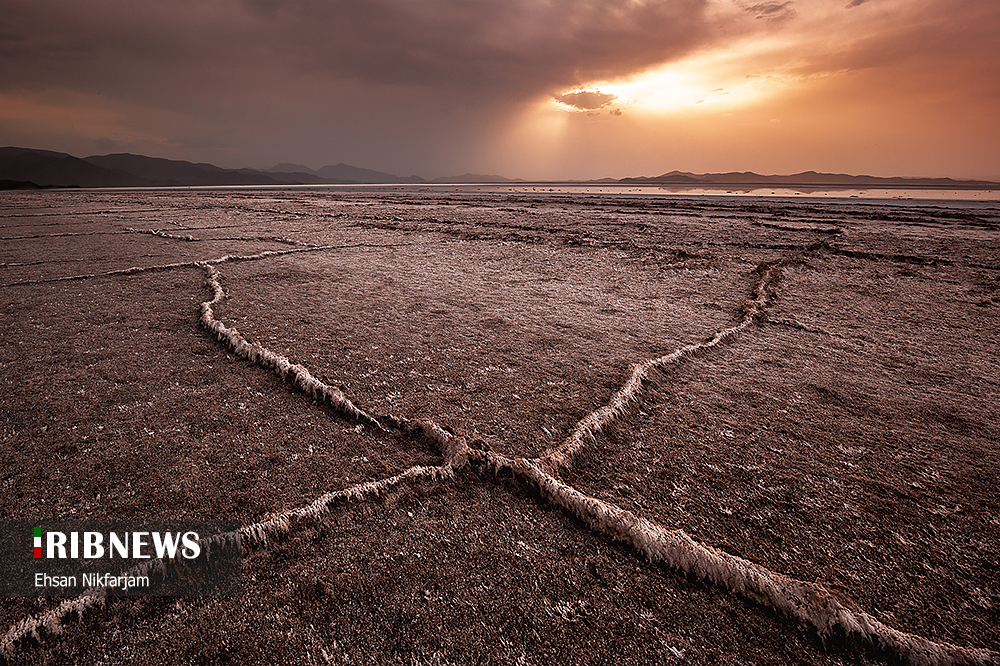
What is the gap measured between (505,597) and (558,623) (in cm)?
14

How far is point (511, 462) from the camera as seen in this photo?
1.50 meters

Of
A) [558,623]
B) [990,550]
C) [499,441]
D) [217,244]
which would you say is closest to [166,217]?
[217,244]

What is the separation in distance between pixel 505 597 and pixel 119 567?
990mm

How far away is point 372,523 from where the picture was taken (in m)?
1.28

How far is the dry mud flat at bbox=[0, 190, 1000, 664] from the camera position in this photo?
0.99m

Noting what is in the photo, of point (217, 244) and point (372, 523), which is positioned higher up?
point (217, 244)

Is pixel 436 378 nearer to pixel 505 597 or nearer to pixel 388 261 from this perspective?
pixel 505 597

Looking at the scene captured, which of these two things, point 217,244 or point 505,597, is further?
point 217,244

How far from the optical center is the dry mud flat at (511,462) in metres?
0.99

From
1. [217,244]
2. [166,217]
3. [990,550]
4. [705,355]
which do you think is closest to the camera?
[990,550]

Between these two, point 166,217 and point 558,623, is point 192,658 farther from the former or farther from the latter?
point 166,217

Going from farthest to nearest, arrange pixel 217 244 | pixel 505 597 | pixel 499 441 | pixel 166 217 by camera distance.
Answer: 1. pixel 166 217
2. pixel 217 244
3. pixel 499 441
4. pixel 505 597

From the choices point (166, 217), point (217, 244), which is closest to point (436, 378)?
point (217, 244)

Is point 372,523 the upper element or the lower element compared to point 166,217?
lower
